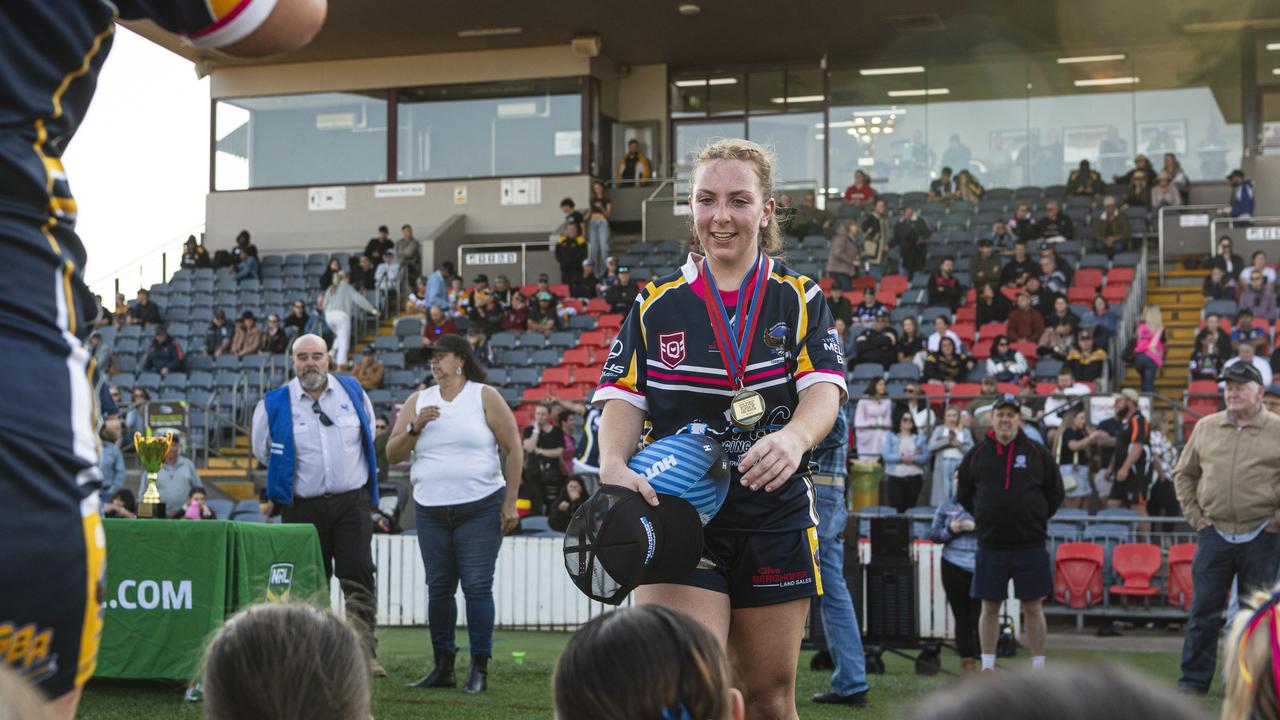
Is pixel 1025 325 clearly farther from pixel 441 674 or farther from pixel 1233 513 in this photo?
pixel 441 674

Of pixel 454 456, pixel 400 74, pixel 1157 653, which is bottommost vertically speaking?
pixel 1157 653

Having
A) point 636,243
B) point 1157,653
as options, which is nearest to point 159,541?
point 1157,653

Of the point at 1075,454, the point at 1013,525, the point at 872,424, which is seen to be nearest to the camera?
the point at 1013,525

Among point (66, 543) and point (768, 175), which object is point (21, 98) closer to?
point (66, 543)

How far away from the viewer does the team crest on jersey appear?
3.80 meters

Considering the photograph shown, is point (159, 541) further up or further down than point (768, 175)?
further down

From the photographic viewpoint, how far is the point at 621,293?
22688 mm

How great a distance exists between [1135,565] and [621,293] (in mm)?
11636

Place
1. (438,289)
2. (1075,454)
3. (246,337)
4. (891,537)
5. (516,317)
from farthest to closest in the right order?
1. (438,289)
2. (246,337)
3. (516,317)
4. (1075,454)
5. (891,537)

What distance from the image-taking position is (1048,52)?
91.8ft

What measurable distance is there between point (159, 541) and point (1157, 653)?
25.0 feet

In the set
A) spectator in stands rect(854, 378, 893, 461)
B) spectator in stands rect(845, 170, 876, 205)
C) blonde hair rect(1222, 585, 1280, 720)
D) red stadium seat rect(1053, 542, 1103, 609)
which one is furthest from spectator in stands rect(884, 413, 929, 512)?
blonde hair rect(1222, 585, 1280, 720)

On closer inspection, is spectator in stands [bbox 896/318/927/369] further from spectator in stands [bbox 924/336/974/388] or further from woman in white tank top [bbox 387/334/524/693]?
woman in white tank top [bbox 387/334/524/693]

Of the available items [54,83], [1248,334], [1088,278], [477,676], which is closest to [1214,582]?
[477,676]
